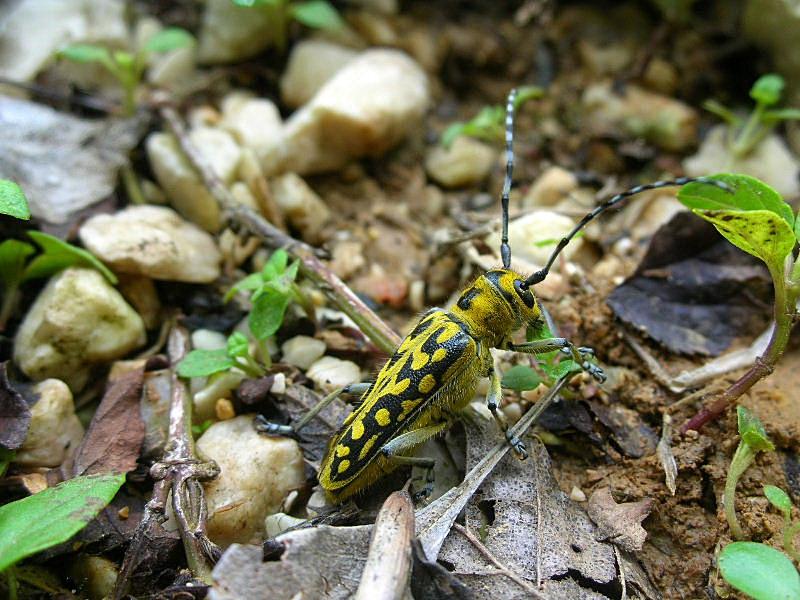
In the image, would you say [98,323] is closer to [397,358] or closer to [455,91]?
[397,358]

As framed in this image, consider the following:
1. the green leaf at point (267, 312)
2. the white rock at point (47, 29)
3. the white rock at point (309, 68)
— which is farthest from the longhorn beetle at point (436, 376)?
the white rock at point (47, 29)

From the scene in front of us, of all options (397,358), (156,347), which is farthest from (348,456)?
(156,347)

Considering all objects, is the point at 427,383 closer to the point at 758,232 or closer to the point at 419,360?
the point at 419,360

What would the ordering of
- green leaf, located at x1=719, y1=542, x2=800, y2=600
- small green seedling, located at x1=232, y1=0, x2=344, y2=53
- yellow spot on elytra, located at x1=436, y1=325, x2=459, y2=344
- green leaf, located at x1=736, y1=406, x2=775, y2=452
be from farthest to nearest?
small green seedling, located at x1=232, y1=0, x2=344, y2=53, yellow spot on elytra, located at x1=436, y1=325, x2=459, y2=344, green leaf, located at x1=736, y1=406, x2=775, y2=452, green leaf, located at x1=719, y1=542, x2=800, y2=600

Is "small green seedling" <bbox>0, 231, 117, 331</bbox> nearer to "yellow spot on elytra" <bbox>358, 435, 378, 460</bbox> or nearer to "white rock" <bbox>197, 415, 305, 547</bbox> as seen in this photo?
"white rock" <bbox>197, 415, 305, 547</bbox>

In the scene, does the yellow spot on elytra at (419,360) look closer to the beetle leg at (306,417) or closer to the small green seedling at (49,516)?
the beetle leg at (306,417)

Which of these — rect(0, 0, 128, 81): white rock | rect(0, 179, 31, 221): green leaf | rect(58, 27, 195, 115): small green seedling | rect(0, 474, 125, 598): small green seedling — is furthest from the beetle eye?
rect(0, 0, 128, 81): white rock

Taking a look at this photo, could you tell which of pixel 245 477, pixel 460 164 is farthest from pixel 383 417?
pixel 460 164
